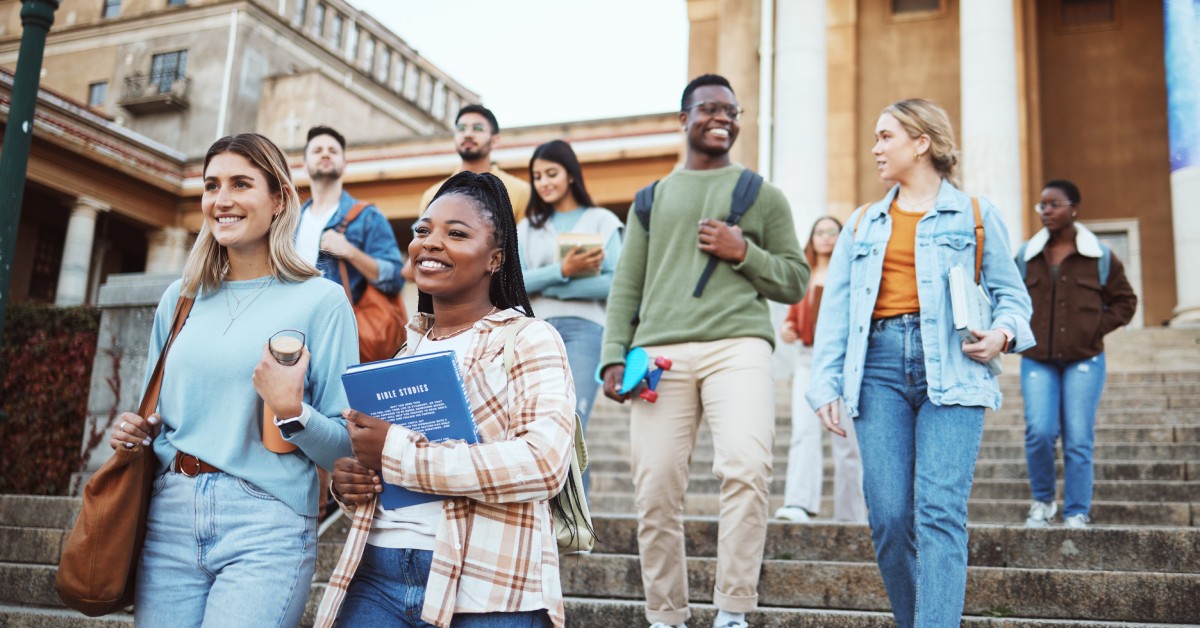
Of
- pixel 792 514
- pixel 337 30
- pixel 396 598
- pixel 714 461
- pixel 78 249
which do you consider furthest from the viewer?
pixel 337 30

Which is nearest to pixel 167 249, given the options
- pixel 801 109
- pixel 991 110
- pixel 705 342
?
pixel 801 109

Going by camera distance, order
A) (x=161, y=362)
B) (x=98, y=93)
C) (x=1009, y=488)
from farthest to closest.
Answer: (x=98, y=93) < (x=1009, y=488) < (x=161, y=362)

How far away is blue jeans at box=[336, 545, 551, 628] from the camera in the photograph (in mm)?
2197

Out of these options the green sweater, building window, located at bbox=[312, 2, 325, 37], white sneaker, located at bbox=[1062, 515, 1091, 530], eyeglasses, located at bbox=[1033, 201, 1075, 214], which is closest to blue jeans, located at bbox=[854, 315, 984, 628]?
the green sweater

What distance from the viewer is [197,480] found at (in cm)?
260

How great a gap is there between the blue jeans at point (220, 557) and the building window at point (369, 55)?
4565cm

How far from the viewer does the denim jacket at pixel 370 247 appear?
5.11 meters

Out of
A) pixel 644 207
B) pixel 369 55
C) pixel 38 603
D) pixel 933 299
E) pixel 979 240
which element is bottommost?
pixel 38 603

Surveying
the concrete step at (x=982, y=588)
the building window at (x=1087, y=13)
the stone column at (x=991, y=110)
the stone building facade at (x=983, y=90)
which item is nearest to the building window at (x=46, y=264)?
the stone building facade at (x=983, y=90)

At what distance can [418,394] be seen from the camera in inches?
86.2

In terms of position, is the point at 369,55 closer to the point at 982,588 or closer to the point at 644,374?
the point at 644,374

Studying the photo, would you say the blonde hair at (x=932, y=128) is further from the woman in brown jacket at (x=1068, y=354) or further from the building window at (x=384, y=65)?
the building window at (x=384, y=65)

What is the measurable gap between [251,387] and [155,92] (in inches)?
1464

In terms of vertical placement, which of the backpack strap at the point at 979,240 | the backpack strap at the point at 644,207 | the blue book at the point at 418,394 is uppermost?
the backpack strap at the point at 644,207
